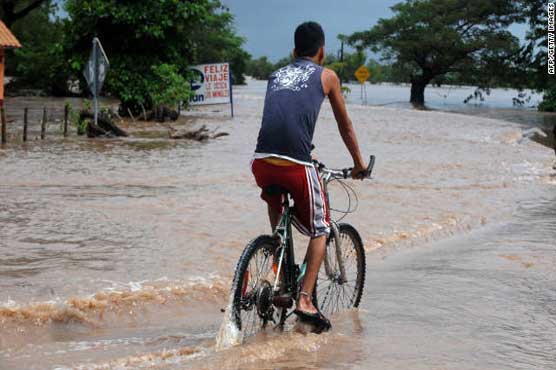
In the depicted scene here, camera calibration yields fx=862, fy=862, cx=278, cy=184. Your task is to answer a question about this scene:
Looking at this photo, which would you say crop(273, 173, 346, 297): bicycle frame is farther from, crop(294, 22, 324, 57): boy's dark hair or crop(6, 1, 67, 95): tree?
crop(6, 1, 67, 95): tree

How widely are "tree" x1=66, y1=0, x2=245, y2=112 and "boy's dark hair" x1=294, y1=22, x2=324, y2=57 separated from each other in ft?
90.1

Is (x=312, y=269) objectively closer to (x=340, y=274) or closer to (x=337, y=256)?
(x=337, y=256)

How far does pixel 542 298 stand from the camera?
6797 mm

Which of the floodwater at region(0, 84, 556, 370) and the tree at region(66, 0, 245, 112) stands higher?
the tree at region(66, 0, 245, 112)

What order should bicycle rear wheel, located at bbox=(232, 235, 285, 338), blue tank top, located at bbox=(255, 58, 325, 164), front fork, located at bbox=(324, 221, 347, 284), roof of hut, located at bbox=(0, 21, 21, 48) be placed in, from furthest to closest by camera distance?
1. roof of hut, located at bbox=(0, 21, 21, 48)
2. front fork, located at bbox=(324, 221, 347, 284)
3. blue tank top, located at bbox=(255, 58, 325, 164)
4. bicycle rear wheel, located at bbox=(232, 235, 285, 338)

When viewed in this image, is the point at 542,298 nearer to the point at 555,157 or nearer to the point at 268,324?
the point at 268,324

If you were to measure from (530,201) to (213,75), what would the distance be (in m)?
22.9

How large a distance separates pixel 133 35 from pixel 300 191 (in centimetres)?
2898

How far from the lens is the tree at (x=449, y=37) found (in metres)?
56.2

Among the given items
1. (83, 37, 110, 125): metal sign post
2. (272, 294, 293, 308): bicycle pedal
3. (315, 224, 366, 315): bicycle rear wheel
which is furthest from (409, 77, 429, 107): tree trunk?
(272, 294, 293, 308): bicycle pedal

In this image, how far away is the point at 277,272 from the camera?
4.99 metres

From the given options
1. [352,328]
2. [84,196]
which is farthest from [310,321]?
[84,196]

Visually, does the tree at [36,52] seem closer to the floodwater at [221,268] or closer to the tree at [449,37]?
the tree at [449,37]

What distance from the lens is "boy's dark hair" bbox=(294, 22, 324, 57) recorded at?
5066mm
